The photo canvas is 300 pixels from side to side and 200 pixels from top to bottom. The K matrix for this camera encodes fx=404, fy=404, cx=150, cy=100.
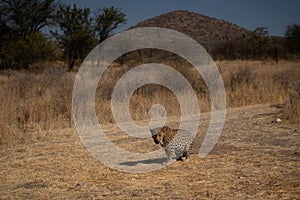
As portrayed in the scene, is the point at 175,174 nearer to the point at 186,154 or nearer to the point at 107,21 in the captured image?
the point at 186,154

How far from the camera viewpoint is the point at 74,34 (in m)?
34.2

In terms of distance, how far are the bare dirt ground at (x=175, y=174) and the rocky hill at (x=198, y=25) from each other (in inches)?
2526

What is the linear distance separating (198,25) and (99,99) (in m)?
72.2

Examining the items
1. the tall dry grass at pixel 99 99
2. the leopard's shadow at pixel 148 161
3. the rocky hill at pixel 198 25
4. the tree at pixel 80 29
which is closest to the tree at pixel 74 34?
the tree at pixel 80 29

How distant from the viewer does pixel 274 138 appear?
7426mm

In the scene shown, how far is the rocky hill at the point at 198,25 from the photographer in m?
75.0

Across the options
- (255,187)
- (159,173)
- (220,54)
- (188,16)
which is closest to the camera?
(255,187)

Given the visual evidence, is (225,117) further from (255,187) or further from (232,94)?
(255,187)

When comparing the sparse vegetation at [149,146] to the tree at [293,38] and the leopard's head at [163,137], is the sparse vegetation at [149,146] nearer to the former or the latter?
the leopard's head at [163,137]

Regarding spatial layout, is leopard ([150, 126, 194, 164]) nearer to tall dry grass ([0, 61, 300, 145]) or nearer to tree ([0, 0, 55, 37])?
tall dry grass ([0, 61, 300, 145])

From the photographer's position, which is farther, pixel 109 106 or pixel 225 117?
pixel 109 106

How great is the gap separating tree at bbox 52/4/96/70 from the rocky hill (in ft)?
123

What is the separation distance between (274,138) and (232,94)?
6000 millimetres

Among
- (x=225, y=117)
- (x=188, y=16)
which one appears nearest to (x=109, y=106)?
(x=225, y=117)
